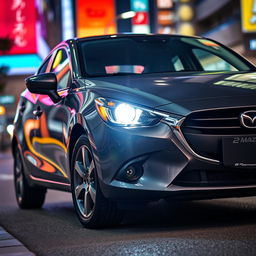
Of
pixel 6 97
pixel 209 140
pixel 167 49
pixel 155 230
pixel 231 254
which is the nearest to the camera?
pixel 231 254

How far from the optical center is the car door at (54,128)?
7.16 meters

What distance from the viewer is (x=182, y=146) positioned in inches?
224

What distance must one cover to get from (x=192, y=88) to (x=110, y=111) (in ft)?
2.03

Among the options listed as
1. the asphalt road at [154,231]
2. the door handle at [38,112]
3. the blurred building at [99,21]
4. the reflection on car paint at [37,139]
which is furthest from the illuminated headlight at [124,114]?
the blurred building at [99,21]

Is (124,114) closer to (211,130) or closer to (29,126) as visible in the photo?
(211,130)

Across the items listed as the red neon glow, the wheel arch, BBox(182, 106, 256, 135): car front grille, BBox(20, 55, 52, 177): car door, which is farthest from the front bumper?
the red neon glow

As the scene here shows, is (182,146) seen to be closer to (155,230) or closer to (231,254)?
(155,230)

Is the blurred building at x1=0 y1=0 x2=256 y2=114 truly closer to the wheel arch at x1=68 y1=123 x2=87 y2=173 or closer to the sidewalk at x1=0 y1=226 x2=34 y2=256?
the wheel arch at x1=68 y1=123 x2=87 y2=173

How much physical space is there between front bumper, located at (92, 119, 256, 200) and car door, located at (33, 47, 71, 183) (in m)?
1.12

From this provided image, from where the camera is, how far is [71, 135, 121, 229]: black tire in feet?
20.2

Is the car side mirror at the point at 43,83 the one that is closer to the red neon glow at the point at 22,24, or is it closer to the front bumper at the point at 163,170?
the front bumper at the point at 163,170

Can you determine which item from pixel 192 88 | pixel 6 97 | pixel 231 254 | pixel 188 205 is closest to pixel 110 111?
pixel 192 88

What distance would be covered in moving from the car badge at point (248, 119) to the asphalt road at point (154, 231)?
71cm

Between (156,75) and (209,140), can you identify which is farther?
(156,75)
